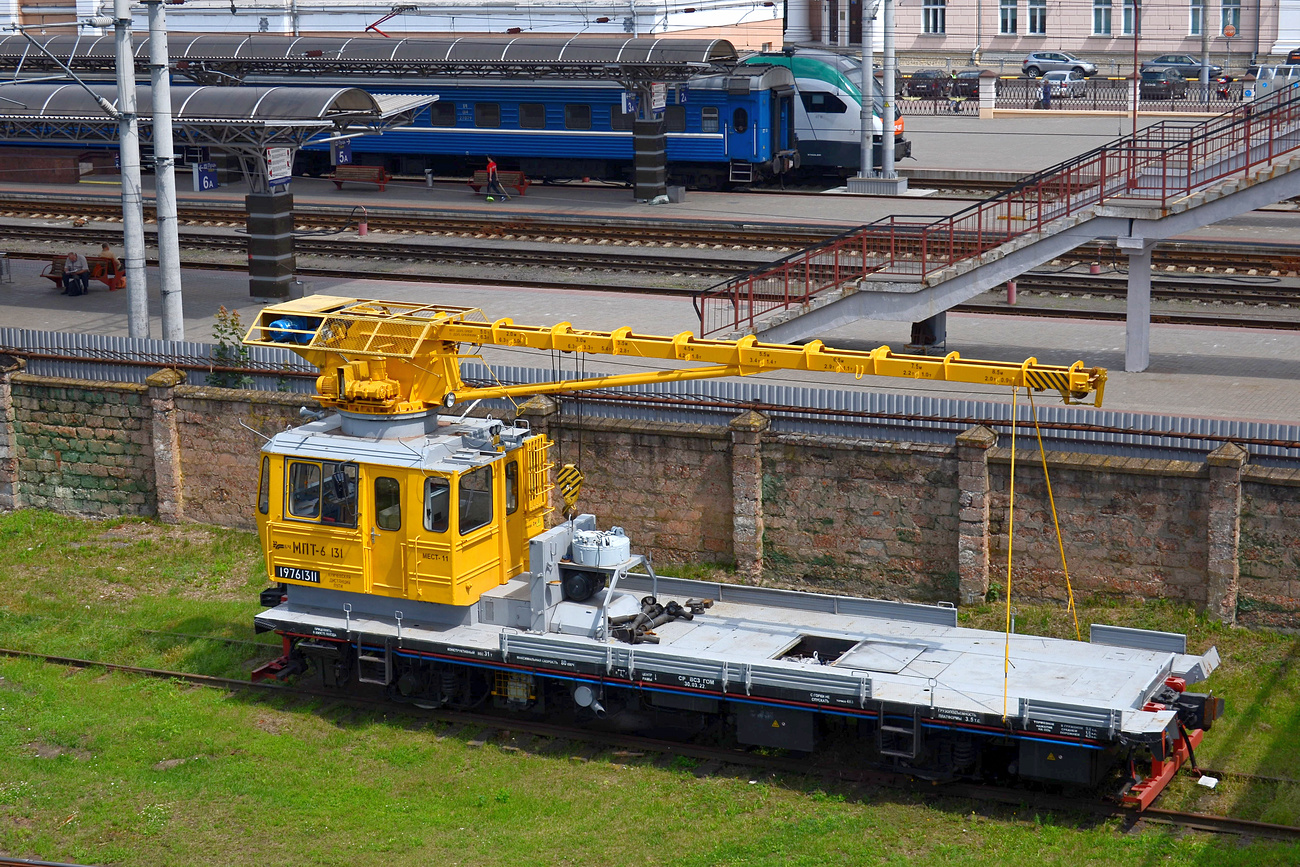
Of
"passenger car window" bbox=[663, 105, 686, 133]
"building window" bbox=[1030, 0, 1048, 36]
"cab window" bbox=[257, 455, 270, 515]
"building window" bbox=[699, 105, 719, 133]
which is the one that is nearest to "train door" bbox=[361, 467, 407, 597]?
"cab window" bbox=[257, 455, 270, 515]

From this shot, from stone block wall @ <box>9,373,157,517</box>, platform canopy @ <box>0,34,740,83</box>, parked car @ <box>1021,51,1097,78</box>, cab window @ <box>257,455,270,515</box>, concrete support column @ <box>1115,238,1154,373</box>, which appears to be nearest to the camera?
cab window @ <box>257,455,270,515</box>

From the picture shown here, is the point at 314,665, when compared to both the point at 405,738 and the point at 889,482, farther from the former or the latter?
the point at 889,482

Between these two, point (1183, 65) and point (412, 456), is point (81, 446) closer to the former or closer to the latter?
point (412, 456)

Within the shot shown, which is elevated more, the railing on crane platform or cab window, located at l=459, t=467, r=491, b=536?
the railing on crane platform

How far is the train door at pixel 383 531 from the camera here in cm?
1552

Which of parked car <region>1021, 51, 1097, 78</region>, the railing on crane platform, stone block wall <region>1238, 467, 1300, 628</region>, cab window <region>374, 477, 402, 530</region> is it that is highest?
parked car <region>1021, 51, 1097, 78</region>

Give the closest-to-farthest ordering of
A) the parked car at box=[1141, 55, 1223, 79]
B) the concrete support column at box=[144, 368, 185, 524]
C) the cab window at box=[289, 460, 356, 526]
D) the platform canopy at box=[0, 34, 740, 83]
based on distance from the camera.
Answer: the cab window at box=[289, 460, 356, 526], the concrete support column at box=[144, 368, 185, 524], the platform canopy at box=[0, 34, 740, 83], the parked car at box=[1141, 55, 1223, 79]

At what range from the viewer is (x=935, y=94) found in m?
69.4

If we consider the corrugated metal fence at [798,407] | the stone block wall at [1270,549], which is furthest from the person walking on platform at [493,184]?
the stone block wall at [1270,549]

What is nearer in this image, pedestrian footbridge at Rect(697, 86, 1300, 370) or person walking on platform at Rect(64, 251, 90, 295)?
pedestrian footbridge at Rect(697, 86, 1300, 370)

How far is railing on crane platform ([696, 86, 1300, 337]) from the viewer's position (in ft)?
78.8

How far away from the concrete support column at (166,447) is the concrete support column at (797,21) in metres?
60.2

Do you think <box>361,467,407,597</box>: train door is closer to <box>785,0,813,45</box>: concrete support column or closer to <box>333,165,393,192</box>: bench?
<box>333,165,393,192</box>: bench

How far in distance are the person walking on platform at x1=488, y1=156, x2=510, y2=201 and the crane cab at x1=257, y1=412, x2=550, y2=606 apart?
28.7 metres
